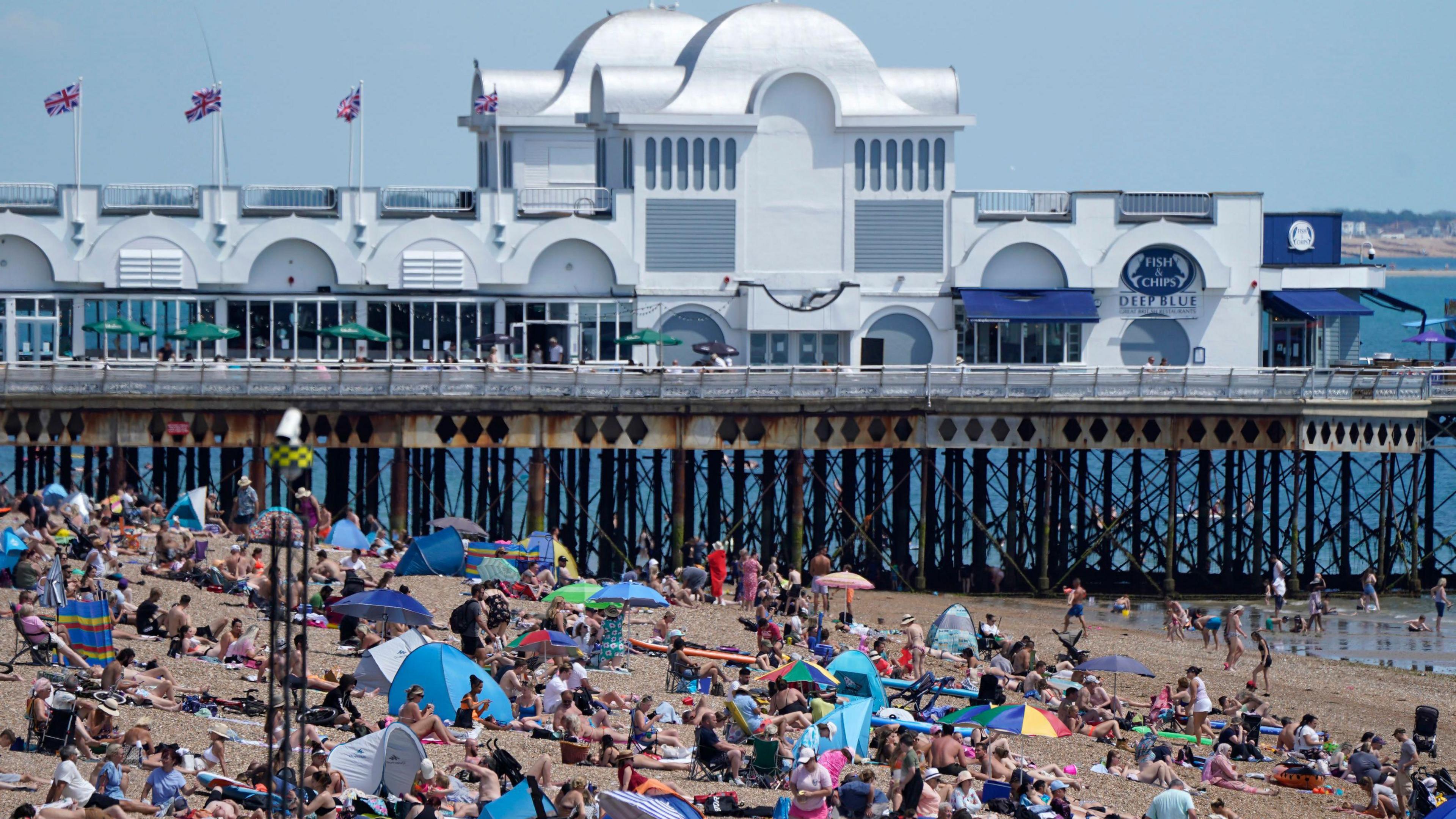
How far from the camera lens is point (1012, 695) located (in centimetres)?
2911

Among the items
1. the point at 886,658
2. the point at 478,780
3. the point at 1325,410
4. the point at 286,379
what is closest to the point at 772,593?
the point at 886,658

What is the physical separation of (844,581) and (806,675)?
906 centimetres

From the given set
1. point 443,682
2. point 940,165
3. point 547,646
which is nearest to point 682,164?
point 940,165

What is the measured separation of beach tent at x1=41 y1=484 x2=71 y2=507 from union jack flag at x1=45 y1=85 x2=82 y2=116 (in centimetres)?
1020

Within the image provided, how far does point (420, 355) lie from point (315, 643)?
17237 millimetres

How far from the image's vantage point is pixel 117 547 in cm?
3338

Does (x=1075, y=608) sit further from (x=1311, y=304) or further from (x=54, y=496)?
(x=54, y=496)

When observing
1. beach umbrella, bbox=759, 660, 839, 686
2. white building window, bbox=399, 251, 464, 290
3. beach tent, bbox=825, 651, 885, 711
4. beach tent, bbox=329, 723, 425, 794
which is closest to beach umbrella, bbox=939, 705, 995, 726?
beach tent, bbox=825, 651, 885, 711

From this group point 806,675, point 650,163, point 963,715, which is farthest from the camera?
point 650,163

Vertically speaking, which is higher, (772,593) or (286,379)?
(286,379)

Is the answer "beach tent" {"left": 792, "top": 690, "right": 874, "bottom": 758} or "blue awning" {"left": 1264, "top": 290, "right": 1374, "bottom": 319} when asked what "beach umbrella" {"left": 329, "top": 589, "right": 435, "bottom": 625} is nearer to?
"beach tent" {"left": 792, "top": 690, "right": 874, "bottom": 758}

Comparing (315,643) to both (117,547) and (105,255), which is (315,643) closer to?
(117,547)

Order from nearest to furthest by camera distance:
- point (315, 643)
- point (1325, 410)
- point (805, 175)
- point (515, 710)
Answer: point (515, 710)
point (315, 643)
point (1325, 410)
point (805, 175)

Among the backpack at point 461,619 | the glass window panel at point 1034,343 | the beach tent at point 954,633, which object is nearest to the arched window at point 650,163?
the glass window panel at point 1034,343
